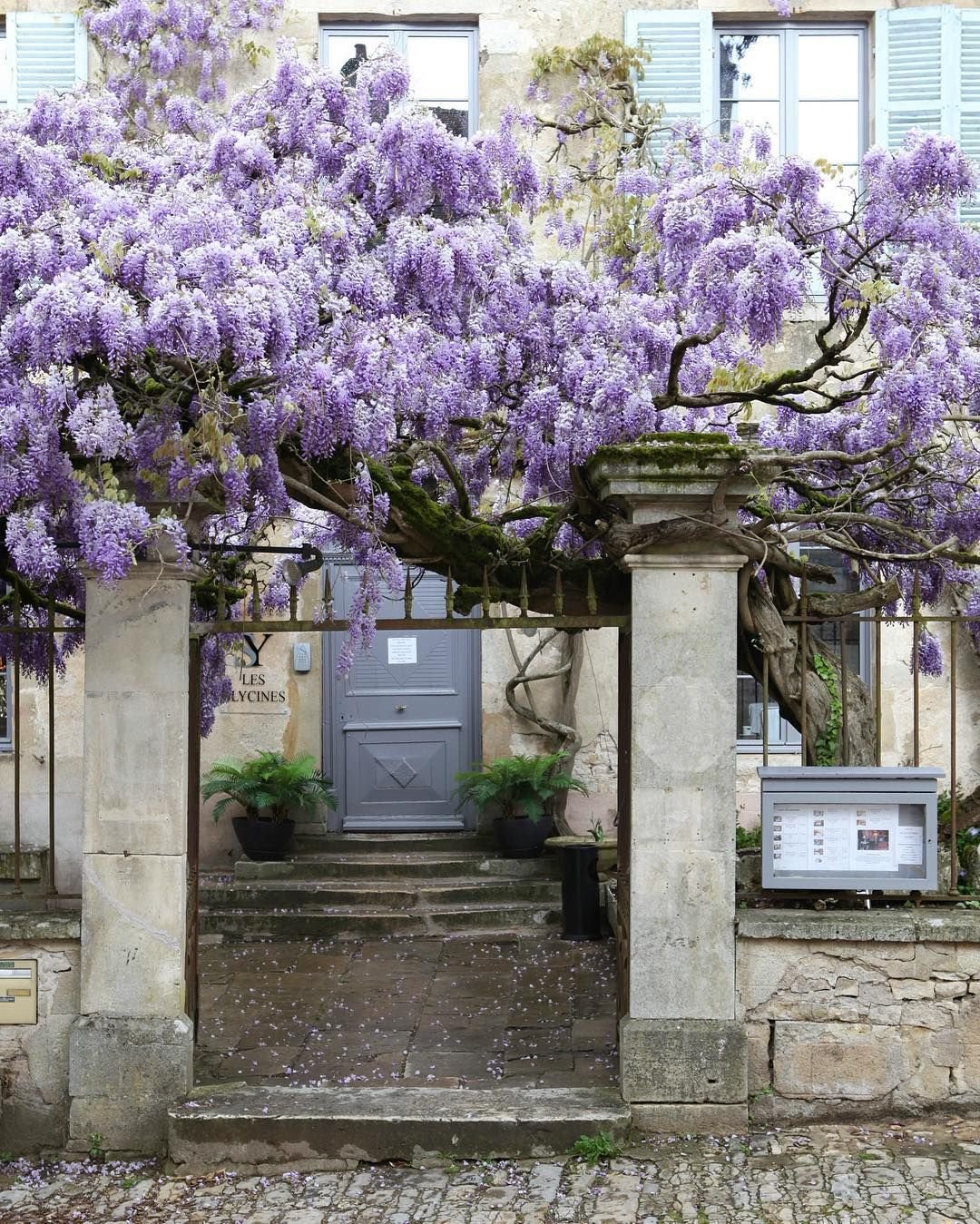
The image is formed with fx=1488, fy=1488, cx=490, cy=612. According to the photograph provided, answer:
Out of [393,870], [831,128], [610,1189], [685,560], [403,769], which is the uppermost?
[831,128]

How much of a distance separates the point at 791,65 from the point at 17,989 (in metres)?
8.60

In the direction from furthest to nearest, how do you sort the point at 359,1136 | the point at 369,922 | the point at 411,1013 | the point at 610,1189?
the point at 369,922 < the point at 411,1013 < the point at 359,1136 < the point at 610,1189

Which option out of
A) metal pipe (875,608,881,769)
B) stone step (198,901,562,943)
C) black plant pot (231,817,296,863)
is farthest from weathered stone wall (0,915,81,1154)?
black plant pot (231,817,296,863)

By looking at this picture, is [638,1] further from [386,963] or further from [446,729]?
[386,963]

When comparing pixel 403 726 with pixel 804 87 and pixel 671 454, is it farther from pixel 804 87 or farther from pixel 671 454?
pixel 671 454

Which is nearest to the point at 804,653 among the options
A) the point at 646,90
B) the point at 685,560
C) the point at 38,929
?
the point at 685,560

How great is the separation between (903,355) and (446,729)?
5915 millimetres

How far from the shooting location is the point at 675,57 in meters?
10.9

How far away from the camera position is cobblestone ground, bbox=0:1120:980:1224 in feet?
17.0

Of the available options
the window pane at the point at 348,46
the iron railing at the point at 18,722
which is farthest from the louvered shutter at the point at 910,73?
the iron railing at the point at 18,722

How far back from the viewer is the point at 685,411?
7.54m

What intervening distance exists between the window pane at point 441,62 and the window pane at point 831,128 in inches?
101

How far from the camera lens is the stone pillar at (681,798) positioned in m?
5.86

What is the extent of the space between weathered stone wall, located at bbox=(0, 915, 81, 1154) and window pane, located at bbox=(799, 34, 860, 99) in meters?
8.36
